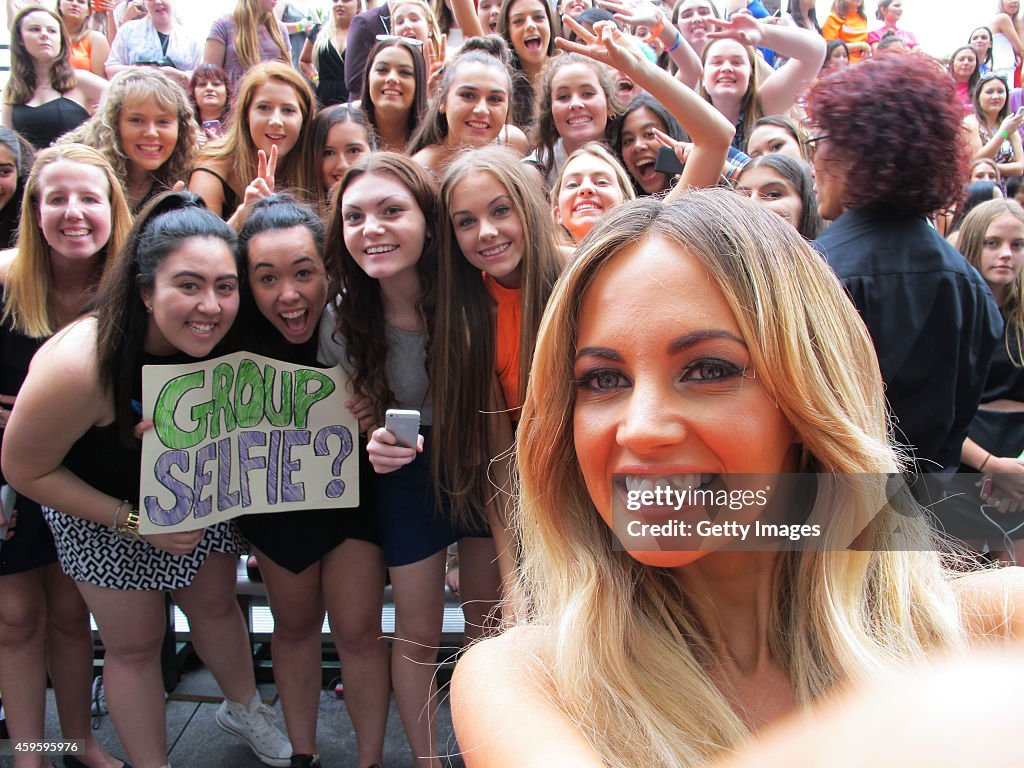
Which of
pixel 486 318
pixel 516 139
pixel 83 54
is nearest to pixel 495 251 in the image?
pixel 486 318

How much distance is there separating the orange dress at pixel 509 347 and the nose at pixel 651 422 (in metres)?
1.56

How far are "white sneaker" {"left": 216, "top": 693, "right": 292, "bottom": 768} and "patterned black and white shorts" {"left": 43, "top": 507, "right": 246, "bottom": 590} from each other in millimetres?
701

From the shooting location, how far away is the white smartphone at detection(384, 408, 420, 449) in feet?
7.39

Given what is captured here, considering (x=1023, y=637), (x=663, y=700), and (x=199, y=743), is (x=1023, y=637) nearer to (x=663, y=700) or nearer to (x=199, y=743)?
(x=663, y=700)

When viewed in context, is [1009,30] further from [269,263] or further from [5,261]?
[5,261]

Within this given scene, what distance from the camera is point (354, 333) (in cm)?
263

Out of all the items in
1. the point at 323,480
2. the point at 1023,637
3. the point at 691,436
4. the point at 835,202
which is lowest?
the point at 323,480

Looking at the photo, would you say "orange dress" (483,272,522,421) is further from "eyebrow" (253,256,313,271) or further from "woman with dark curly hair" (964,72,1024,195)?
"woman with dark curly hair" (964,72,1024,195)

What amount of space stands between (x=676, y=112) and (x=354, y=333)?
4.49 feet

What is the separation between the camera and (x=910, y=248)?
209 cm

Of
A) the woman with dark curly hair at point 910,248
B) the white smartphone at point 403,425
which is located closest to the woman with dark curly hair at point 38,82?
the white smartphone at point 403,425

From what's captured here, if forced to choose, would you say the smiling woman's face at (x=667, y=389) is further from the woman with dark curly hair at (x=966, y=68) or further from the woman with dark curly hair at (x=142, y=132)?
the woman with dark curly hair at (x=966, y=68)

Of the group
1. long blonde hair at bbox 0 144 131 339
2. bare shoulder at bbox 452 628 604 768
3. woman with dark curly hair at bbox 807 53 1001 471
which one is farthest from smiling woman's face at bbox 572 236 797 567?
long blonde hair at bbox 0 144 131 339

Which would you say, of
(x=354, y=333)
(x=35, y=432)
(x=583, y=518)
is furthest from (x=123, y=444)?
(x=583, y=518)
